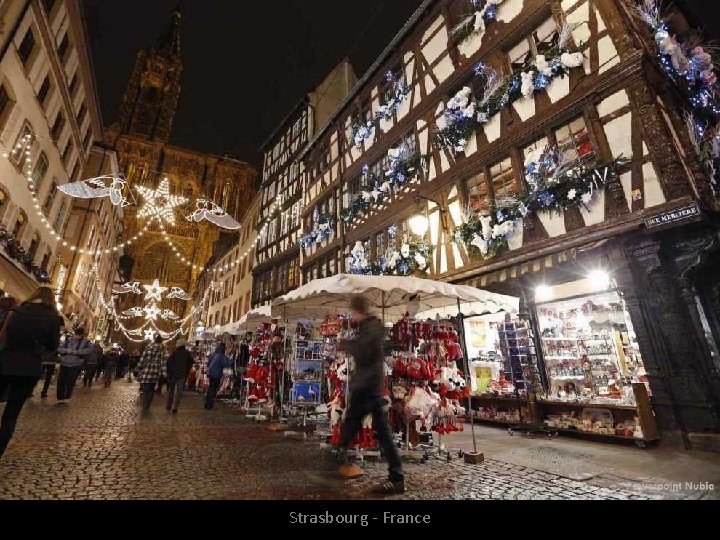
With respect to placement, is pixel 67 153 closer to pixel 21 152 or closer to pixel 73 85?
pixel 73 85

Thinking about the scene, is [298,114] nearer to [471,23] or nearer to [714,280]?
[471,23]

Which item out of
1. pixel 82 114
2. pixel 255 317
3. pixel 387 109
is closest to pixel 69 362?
pixel 255 317

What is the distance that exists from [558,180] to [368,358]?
6.31 m

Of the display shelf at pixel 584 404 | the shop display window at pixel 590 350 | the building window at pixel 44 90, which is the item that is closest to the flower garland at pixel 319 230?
the shop display window at pixel 590 350

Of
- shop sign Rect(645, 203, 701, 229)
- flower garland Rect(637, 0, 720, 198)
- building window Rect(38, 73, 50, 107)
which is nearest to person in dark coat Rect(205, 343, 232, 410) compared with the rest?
shop sign Rect(645, 203, 701, 229)

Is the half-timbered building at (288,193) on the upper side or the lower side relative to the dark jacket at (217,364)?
upper

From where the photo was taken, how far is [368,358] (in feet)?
13.2

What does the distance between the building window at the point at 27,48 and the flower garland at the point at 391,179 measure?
13.5 meters

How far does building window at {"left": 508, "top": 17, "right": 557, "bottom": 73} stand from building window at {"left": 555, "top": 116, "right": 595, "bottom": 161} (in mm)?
2045

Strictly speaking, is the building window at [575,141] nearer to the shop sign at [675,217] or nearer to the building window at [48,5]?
the shop sign at [675,217]

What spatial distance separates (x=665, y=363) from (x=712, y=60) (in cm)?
874

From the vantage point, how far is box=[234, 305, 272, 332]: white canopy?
8.79 meters

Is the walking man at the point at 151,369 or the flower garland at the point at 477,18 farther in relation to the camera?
the flower garland at the point at 477,18

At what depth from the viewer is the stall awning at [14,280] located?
13.3 metres
